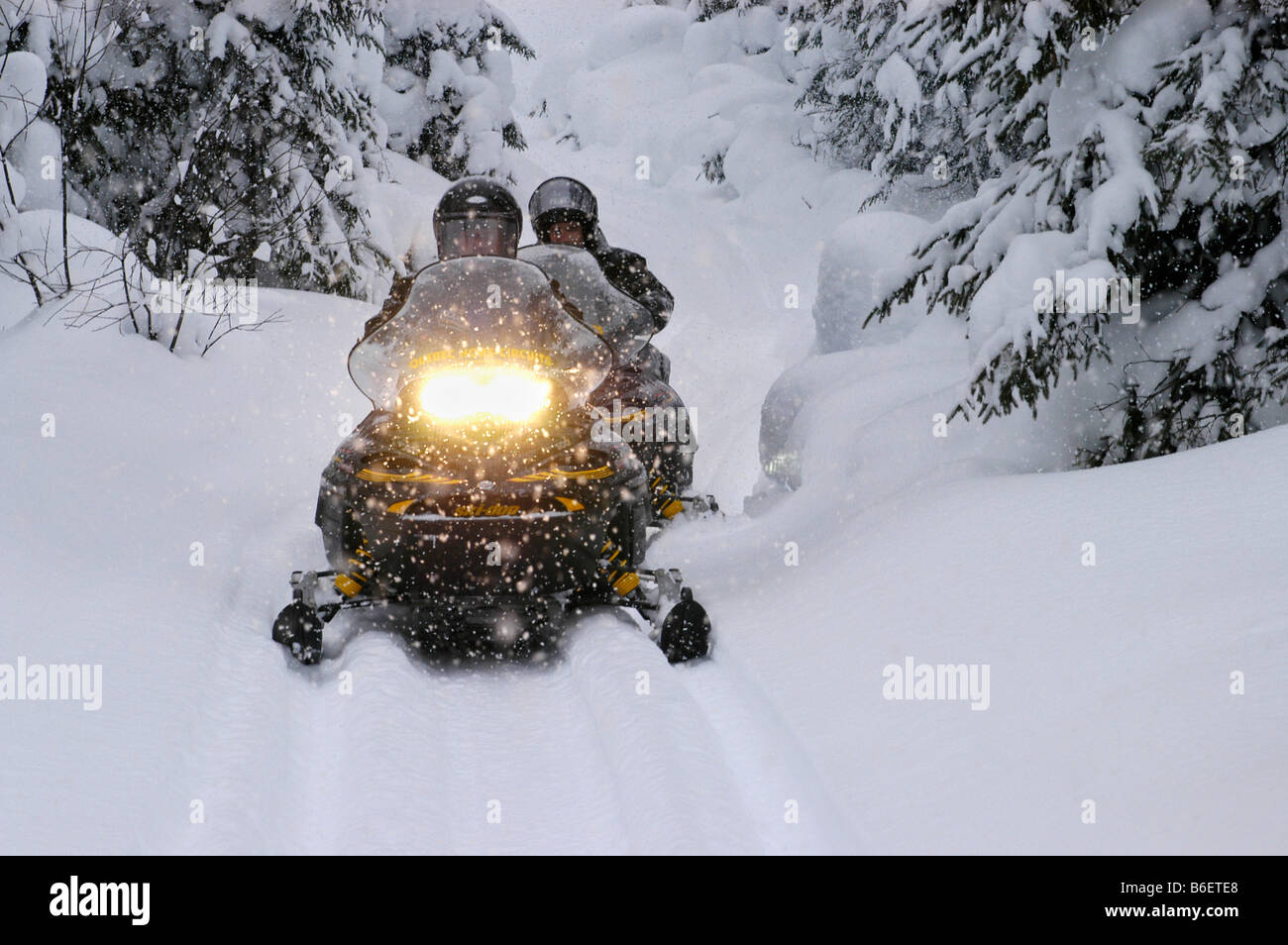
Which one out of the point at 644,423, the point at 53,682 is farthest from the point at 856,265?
the point at 53,682

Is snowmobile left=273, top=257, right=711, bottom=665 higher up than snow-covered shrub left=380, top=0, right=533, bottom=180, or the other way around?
snow-covered shrub left=380, top=0, right=533, bottom=180

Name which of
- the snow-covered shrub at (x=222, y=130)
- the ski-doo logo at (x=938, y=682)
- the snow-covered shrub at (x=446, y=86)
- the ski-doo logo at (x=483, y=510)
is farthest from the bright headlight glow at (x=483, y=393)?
the snow-covered shrub at (x=446, y=86)

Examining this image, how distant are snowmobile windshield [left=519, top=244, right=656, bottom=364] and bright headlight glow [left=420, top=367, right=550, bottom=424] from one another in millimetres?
1411

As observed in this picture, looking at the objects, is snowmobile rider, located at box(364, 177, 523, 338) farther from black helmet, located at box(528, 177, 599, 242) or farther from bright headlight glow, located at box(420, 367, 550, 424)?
black helmet, located at box(528, 177, 599, 242)

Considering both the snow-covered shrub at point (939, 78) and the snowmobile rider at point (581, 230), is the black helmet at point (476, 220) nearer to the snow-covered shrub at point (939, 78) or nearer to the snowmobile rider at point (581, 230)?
the snowmobile rider at point (581, 230)

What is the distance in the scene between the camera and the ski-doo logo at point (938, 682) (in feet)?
11.2

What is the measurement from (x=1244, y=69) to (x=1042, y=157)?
92 centimetres

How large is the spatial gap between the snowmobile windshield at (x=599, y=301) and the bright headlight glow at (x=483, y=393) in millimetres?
1411

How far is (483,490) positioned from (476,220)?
1.77m

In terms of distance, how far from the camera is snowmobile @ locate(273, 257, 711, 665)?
421cm

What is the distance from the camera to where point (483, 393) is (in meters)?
4.66
